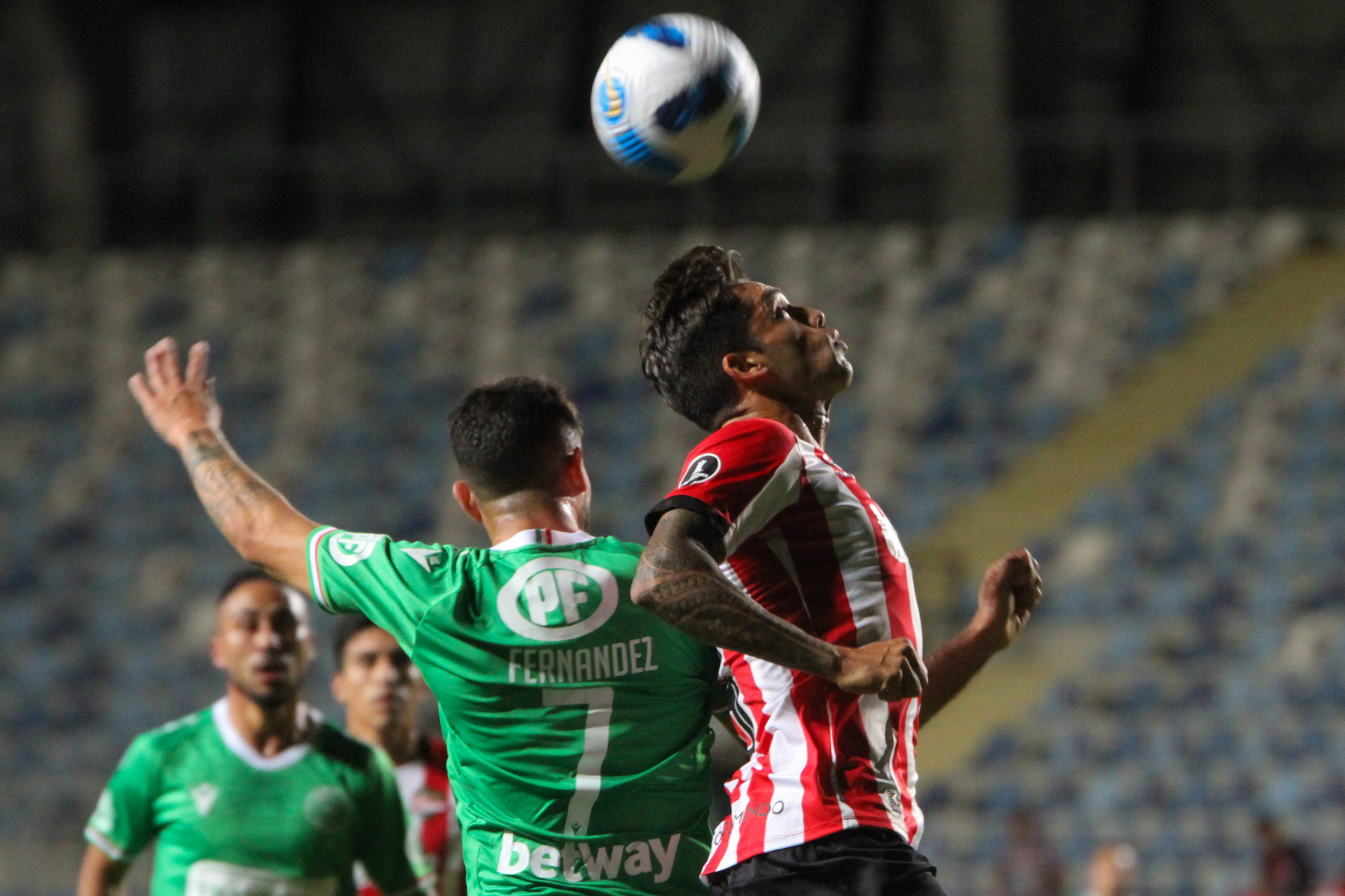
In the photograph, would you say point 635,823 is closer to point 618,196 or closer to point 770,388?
point 770,388

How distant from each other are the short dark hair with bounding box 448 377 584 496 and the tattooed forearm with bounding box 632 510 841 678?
1.79ft

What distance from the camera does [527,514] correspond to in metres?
3.20

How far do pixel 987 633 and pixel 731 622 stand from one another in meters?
0.72

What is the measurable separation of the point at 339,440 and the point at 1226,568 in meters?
6.75

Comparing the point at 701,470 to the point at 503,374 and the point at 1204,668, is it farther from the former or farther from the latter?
the point at 503,374

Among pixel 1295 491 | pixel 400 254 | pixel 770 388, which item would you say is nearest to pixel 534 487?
pixel 770 388

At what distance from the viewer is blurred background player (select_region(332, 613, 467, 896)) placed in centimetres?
505

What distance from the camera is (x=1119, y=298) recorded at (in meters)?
13.3

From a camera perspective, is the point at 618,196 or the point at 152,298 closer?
the point at 152,298

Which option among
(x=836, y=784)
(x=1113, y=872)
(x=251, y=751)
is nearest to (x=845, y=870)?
(x=836, y=784)

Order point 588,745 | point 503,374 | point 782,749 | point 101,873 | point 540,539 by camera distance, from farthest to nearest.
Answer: point 503,374 < point 101,873 < point 540,539 < point 588,745 < point 782,749

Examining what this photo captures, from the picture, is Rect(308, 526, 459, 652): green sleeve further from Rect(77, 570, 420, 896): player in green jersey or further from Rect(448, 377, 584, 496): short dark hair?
Rect(77, 570, 420, 896): player in green jersey

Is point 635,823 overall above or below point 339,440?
below

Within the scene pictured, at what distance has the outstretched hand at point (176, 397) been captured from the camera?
3.26m
